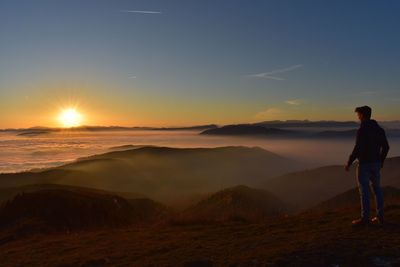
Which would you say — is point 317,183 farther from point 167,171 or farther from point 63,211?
point 63,211

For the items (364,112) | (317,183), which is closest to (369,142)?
(364,112)

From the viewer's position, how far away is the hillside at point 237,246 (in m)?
7.86

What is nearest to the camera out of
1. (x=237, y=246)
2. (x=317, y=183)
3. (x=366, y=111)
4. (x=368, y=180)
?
(x=366, y=111)

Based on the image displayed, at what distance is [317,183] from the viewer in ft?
240

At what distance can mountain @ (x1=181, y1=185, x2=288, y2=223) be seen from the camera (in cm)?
1382

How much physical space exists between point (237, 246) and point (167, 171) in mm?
107598

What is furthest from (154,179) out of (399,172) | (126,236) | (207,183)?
(126,236)

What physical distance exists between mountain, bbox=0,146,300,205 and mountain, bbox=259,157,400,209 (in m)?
16.9

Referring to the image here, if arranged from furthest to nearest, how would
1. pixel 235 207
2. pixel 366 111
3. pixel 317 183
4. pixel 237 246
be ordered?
pixel 317 183 < pixel 235 207 < pixel 237 246 < pixel 366 111

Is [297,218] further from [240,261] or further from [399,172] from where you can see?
[399,172]

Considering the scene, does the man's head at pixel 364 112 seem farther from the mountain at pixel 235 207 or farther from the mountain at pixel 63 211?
the mountain at pixel 63 211

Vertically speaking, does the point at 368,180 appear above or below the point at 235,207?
above

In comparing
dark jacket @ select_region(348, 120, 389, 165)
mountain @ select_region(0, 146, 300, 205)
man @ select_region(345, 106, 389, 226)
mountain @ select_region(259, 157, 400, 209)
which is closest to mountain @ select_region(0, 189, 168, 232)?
man @ select_region(345, 106, 389, 226)

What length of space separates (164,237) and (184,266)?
10.2ft
